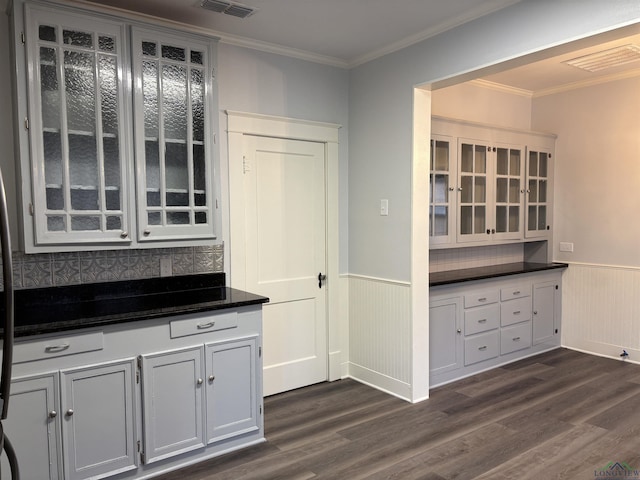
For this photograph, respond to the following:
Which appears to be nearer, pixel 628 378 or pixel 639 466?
pixel 639 466

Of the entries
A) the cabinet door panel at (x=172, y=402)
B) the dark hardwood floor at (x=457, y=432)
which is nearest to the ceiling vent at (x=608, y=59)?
the dark hardwood floor at (x=457, y=432)

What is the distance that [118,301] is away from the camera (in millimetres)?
2816

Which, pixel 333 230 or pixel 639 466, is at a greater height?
pixel 333 230

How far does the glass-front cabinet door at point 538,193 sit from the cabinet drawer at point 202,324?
334 centimetres

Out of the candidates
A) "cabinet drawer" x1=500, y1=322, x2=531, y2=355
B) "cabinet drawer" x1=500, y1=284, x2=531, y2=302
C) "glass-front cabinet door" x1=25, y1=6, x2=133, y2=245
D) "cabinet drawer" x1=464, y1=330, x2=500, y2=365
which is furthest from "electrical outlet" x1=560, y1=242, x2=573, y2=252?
"glass-front cabinet door" x1=25, y1=6, x2=133, y2=245

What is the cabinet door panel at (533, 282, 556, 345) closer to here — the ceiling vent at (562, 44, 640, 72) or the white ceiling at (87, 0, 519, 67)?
the ceiling vent at (562, 44, 640, 72)

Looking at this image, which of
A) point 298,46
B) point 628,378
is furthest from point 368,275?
point 628,378

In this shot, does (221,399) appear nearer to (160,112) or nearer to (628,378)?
(160,112)

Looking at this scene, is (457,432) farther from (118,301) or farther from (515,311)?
(118,301)

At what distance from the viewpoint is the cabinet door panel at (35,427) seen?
216 centimetres

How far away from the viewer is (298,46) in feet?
11.7

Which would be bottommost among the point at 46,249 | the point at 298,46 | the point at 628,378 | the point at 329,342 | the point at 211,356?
the point at 628,378

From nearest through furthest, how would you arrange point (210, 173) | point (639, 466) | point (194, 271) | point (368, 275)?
point (639, 466) < point (210, 173) < point (194, 271) < point (368, 275)

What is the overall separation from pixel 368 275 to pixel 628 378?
2.35m
